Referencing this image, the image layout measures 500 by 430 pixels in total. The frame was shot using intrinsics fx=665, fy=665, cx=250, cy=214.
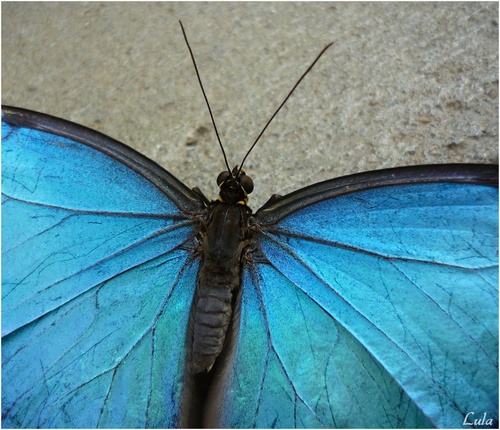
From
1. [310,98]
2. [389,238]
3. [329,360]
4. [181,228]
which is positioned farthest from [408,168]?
[310,98]

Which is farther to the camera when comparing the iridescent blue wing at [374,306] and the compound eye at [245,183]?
the compound eye at [245,183]

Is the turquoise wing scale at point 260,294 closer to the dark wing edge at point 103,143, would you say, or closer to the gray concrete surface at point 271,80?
the dark wing edge at point 103,143

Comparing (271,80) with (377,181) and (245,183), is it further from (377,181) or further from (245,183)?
(377,181)

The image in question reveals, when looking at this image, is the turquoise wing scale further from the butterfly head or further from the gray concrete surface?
the gray concrete surface

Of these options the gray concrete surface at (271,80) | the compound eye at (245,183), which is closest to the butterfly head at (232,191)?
the compound eye at (245,183)

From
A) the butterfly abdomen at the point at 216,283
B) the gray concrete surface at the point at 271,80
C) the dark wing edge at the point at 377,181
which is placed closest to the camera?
the dark wing edge at the point at 377,181

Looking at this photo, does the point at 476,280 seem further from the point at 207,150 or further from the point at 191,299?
the point at 207,150

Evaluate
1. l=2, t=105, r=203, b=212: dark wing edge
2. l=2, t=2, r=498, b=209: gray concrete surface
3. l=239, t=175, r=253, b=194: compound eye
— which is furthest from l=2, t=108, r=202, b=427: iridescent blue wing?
l=2, t=2, r=498, b=209: gray concrete surface

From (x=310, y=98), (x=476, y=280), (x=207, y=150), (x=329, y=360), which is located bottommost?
(x=329, y=360)
